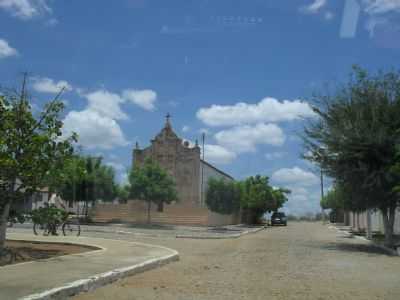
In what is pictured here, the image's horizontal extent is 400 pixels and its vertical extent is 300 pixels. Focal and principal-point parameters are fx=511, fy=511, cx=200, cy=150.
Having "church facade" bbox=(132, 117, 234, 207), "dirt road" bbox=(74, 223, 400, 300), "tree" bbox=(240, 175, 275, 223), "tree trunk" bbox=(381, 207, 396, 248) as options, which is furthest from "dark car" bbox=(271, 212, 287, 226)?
"dirt road" bbox=(74, 223, 400, 300)

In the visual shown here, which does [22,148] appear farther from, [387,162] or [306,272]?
[387,162]

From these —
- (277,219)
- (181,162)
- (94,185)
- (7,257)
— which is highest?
(181,162)

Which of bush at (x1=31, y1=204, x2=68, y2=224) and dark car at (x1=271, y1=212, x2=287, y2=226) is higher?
bush at (x1=31, y1=204, x2=68, y2=224)

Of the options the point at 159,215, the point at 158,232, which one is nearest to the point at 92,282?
the point at 158,232

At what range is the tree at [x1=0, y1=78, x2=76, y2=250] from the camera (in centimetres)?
1243

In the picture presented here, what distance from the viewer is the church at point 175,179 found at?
47656 millimetres

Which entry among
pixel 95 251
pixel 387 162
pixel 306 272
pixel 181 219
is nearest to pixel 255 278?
pixel 306 272

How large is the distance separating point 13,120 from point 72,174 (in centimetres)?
250

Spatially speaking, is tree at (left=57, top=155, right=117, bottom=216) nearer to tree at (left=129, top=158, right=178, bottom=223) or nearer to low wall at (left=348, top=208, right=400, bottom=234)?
tree at (left=129, top=158, right=178, bottom=223)

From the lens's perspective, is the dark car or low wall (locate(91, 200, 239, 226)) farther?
the dark car

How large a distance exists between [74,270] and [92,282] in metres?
1.41

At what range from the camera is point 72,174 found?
14.3 metres

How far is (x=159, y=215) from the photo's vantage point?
153 feet

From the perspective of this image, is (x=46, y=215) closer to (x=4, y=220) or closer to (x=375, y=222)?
(x=4, y=220)
